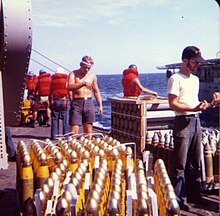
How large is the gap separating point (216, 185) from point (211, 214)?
78 centimetres

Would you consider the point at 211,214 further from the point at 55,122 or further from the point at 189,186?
the point at 55,122

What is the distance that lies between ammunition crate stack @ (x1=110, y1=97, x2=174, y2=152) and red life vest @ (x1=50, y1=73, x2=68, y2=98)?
194 centimetres

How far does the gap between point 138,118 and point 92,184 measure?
362 cm

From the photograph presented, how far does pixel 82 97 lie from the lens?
21.5ft

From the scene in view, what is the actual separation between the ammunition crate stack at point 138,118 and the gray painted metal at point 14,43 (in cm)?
239

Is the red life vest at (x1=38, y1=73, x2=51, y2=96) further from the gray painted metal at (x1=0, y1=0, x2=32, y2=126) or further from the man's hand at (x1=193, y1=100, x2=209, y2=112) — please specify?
the man's hand at (x1=193, y1=100, x2=209, y2=112)

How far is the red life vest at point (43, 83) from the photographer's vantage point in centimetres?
1102

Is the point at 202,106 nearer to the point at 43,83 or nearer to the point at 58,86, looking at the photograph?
the point at 58,86

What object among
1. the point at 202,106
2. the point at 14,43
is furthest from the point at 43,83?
the point at 202,106

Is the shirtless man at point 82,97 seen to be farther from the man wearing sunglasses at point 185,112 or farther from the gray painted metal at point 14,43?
the man wearing sunglasses at point 185,112

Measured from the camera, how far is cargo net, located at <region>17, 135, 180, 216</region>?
228 cm

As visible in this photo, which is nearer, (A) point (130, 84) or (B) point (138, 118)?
(B) point (138, 118)

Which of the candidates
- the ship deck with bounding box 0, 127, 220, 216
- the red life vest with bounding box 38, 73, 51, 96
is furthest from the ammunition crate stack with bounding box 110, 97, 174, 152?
the red life vest with bounding box 38, 73, 51, 96

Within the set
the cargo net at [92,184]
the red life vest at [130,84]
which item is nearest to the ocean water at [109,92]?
the red life vest at [130,84]
